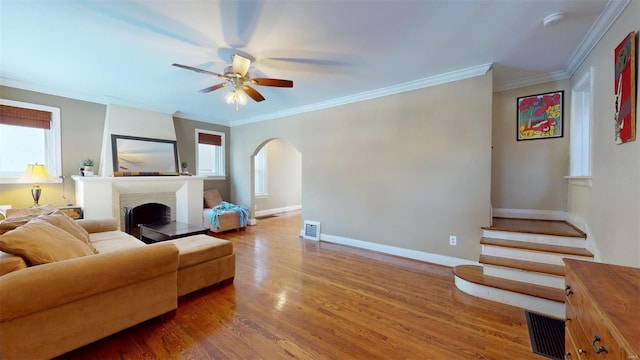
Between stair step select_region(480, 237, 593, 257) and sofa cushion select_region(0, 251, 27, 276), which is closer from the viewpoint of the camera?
sofa cushion select_region(0, 251, 27, 276)

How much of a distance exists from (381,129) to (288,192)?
16.3ft

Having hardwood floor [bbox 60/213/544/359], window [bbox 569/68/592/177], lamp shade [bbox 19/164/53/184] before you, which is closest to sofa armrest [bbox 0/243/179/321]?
hardwood floor [bbox 60/213/544/359]

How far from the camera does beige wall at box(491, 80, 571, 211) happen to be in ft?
11.2

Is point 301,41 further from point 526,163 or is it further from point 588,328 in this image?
point 526,163

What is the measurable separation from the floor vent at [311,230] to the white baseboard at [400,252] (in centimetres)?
11

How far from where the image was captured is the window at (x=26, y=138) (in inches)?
143

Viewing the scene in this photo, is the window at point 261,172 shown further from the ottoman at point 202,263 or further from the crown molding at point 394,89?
the ottoman at point 202,263

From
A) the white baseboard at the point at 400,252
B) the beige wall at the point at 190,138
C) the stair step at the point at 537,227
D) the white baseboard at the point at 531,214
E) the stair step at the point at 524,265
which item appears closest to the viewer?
the stair step at the point at 524,265

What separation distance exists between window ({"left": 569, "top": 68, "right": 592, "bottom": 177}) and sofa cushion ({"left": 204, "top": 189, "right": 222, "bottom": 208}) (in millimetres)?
6470

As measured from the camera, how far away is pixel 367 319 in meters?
2.16

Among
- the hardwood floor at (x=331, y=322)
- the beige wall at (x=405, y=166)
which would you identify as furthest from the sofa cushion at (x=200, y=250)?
the beige wall at (x=405, y=166)

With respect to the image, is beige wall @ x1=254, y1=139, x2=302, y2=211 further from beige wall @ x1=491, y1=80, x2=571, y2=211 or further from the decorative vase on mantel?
beige wall @ x1=491, y1=80, x2=571, y2=211

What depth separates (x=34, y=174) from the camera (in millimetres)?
3508

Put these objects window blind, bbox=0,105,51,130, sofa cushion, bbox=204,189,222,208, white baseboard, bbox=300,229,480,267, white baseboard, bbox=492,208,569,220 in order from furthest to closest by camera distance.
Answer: sofa cushion, bbox=204,189,222,208 < window blind, bbox=0,105,51,130 < white baseboard, bbox=492,208,569,220 < white baseboard, bbox=300,229,480,267
